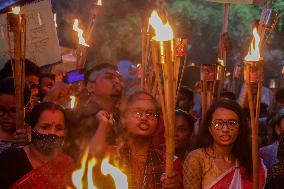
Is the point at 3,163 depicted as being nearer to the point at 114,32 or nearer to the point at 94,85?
the point at 94,85

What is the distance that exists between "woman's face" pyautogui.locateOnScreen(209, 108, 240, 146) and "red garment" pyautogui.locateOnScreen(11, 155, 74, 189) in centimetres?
118

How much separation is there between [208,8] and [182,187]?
57.3ft

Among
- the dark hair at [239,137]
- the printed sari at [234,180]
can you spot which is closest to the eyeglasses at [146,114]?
the dark hair at [239,137]

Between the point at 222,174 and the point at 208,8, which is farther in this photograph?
the point at 208,8

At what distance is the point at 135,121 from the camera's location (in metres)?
3.54

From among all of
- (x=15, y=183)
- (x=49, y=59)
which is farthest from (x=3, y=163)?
(x=49, y=59)

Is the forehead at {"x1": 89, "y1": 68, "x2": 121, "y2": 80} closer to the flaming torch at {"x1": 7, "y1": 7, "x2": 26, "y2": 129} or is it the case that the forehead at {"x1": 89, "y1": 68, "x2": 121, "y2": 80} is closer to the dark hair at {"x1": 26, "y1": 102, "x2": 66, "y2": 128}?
the dark hair at {"x1": 26, "y1": 102, "x2": 66, "y2": 128}

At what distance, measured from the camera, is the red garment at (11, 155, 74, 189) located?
10.0 ft

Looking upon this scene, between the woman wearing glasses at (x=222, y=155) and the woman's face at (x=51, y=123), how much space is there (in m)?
0.99

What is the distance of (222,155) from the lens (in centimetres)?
379

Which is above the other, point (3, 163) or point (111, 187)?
point (3, 163)

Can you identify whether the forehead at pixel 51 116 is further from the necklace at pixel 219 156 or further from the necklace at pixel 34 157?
the necklace at pixel 219 156

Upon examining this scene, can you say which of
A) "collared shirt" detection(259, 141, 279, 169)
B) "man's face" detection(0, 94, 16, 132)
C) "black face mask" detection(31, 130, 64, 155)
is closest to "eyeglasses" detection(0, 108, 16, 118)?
"man's face" detection(0, 94, 16, 132)

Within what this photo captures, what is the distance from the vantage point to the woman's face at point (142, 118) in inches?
139
